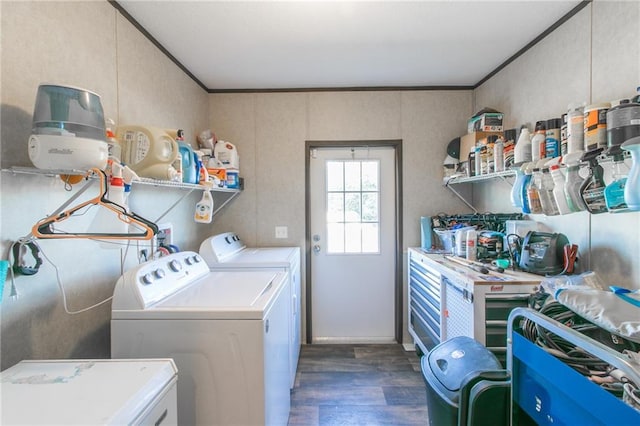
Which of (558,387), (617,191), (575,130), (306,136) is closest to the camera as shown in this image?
(558,387)

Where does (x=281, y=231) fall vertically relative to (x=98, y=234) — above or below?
below

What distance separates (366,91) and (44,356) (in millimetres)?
2883

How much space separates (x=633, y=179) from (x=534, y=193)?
60cm

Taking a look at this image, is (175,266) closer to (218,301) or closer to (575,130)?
(218,301)

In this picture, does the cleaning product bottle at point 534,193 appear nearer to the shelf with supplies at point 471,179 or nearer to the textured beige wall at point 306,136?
the shelf with supplies at point 471,179

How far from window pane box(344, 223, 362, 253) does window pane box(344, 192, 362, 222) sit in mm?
62

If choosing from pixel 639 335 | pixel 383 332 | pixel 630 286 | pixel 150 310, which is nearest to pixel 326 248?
pixel 383 332

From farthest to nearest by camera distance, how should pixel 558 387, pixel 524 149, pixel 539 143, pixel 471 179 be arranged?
pixel 471 179, pixel 524 149, pixel 539 143, pixel 558 387

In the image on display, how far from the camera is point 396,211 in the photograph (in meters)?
2.93

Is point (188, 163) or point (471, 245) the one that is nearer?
point (188, 163)

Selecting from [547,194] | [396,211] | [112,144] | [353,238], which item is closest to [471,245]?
[547,194]

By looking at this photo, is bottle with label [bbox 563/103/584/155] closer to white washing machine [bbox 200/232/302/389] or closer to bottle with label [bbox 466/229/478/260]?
bottle with label [bbox 466/229/478/260]

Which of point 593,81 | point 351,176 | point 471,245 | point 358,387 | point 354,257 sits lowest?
point 358,387

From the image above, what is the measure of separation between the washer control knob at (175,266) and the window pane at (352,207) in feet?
5.59
